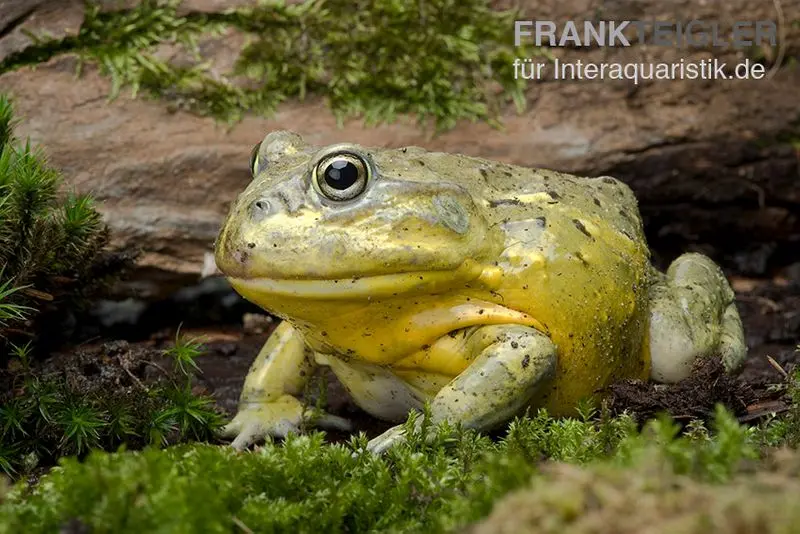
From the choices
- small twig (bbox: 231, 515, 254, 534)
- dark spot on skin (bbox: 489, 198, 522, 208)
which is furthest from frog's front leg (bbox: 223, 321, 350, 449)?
small twig (bbox: 231, 515, 254, 534)

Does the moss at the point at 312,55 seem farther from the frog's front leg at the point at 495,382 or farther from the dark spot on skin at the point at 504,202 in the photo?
the frog's front leg at the point at 495,382

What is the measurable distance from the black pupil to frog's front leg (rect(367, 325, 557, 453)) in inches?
32.3

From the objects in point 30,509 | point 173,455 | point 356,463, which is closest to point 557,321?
point 356,463

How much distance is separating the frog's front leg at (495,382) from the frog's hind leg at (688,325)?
0.82 metres

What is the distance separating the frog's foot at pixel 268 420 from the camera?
415 cm

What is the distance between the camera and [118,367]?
400cm

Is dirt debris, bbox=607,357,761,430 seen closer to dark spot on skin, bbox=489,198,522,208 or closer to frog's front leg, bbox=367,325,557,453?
frog's front leg, bbox=367,325,557,453

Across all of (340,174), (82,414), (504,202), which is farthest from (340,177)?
(82,414)

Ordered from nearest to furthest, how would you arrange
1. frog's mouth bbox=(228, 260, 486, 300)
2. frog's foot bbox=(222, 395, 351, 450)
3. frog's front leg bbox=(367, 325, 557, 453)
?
1. frog's mouth bbox=(228, 260, 486, 300)
2. frog's front leg bbox=(367, 325, 557, 453)
3. frog's foot bbox=(222, 395, 351, 450)

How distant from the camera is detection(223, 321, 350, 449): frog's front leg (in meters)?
4.26

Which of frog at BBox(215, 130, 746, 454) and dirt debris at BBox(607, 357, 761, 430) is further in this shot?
dirt debris at BBox(607, 357, 761, 430)

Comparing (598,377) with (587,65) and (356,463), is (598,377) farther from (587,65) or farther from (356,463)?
(587,65)

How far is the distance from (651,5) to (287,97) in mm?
2406

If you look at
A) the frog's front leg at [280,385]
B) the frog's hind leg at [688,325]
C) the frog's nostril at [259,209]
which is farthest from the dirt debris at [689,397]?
the frog's nostril at [259,209]
